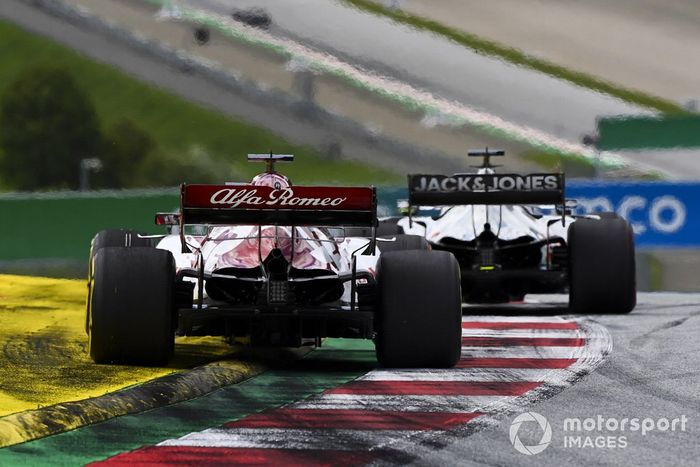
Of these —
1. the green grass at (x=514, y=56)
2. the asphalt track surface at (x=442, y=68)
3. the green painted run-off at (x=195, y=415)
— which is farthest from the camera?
the asphalt track surface at (x=442, y=68)

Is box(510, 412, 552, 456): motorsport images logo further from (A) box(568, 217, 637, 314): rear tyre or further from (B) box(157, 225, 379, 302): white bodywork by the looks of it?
(A) box(568, 217, 637, 314): rear tyre

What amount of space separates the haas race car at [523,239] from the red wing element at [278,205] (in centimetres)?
581

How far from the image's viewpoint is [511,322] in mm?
15805

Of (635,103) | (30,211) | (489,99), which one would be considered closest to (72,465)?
(30,211)

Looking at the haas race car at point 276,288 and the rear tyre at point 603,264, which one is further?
the rear tyre at point 603,264

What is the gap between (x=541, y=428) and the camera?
7586mm

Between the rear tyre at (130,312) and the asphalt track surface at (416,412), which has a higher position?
the rear tyre at (130,312)

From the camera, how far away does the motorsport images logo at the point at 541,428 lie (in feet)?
22.7

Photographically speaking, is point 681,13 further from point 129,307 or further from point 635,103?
point 129,307

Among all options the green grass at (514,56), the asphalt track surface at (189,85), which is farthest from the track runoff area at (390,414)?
the asphalt track surface at (189,85)

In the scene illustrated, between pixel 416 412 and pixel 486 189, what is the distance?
8884 millimetres

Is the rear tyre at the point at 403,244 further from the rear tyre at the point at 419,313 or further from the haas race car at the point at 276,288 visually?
the rear tyre at the point at 419,313

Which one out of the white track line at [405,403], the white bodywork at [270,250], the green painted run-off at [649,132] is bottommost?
the white track line at [405,403]

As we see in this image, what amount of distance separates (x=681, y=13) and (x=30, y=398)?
33.5 meters
